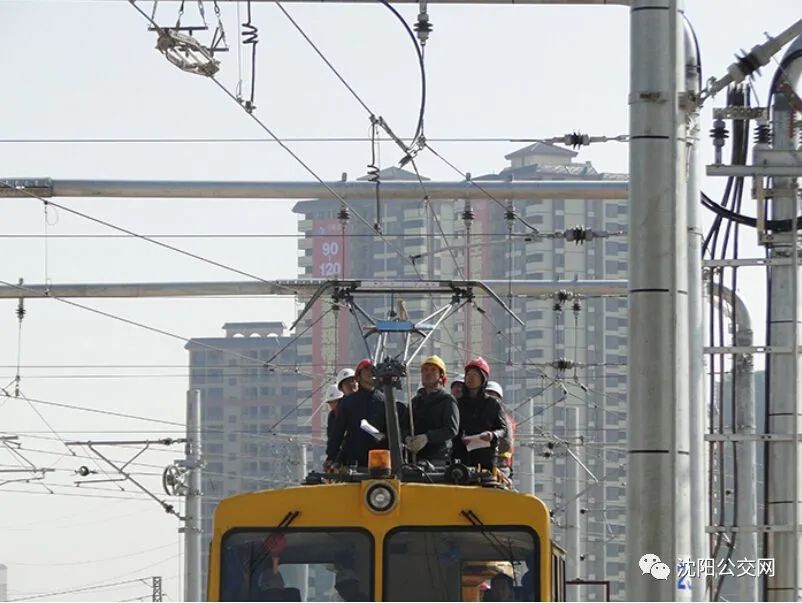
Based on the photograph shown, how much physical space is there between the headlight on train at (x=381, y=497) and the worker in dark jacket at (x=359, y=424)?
4.16 feet

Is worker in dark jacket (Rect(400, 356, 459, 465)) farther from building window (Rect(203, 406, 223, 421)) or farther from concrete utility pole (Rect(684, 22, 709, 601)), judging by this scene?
building window (Rect(203, 406, 223, 421))

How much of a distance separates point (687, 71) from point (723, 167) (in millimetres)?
795

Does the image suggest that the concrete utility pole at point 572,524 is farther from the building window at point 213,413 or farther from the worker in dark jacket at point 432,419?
the building window at point 213,413

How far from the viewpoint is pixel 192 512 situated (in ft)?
107

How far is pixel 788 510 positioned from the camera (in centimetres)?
1512

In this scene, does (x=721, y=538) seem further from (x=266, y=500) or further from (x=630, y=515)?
(x=630, y=515)

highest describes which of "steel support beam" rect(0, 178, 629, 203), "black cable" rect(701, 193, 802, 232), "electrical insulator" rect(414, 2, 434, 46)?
"electrical insulator" rect(414, 2, 434, 46)

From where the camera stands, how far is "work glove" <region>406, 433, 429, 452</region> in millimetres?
14352

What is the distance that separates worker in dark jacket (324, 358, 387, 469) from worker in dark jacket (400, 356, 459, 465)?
0.26 meters

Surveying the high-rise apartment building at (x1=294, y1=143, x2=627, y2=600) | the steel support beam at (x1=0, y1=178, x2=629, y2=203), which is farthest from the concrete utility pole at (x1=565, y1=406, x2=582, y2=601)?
the high-rise apartment building at (x1=294, y1=143, x2=627, y2=600)

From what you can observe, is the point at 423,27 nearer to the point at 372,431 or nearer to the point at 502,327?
the point at 372,431

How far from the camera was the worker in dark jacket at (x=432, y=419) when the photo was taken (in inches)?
565

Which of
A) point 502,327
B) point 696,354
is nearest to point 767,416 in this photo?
point 696,354

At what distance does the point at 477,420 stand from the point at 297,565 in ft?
6.74
